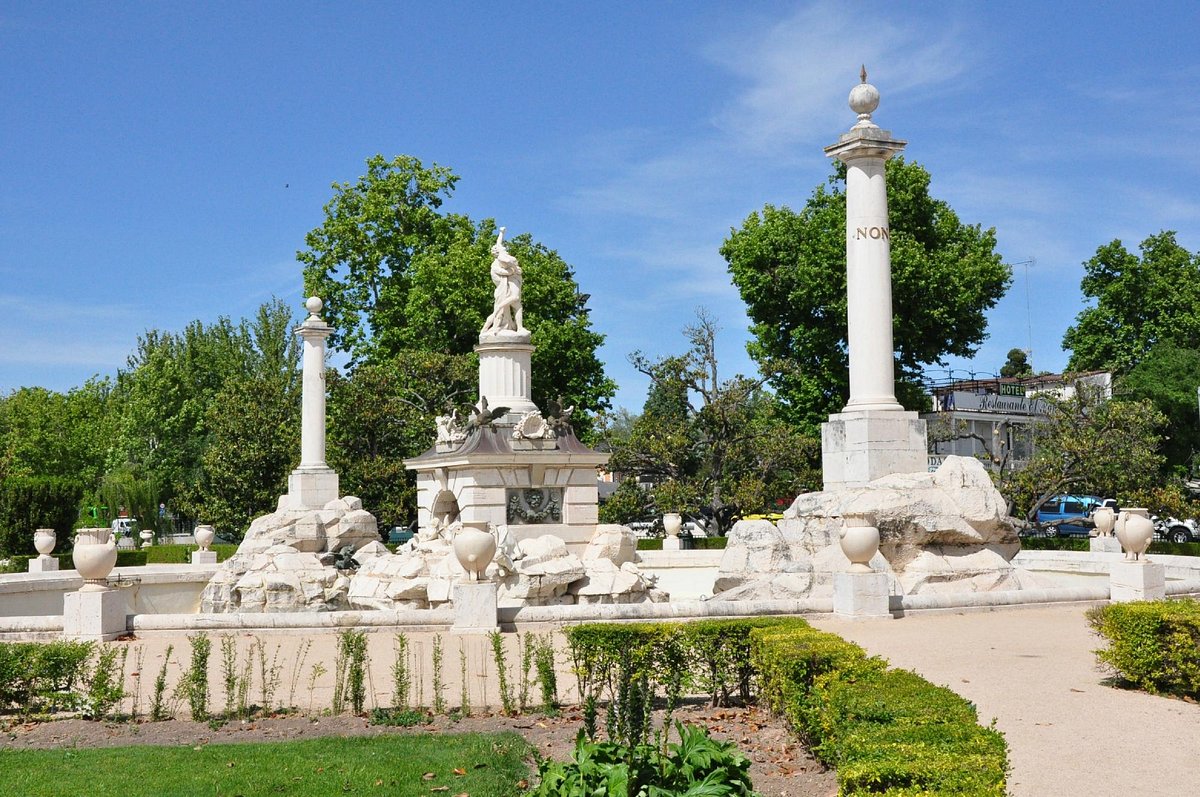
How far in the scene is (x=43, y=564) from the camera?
28969 millimetres

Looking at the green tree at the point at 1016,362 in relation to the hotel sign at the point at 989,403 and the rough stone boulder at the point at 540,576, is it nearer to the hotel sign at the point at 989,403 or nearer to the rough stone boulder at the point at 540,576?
the hotel sign at the point at 989,403

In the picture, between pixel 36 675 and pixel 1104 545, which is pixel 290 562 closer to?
pixel 36 675

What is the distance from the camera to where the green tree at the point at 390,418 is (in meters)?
37.8

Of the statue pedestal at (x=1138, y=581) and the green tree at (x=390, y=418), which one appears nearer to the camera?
the statue pedestal at (x=1138, y=581)

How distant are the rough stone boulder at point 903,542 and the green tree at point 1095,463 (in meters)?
13.5

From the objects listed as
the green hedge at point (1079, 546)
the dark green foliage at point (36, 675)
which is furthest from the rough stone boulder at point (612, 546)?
the dark green foliage at point (36, 675)

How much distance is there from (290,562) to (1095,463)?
21.8 m

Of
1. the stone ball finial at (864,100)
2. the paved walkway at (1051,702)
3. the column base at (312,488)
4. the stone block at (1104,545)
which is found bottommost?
the paved walkway at (1051,702)

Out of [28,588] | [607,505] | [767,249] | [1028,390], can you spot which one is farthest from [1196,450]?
[28,588]

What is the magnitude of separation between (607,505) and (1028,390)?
38.0 metres

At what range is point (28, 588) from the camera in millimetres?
24062

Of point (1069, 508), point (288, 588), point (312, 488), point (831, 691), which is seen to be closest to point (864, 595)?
point (831, 691)

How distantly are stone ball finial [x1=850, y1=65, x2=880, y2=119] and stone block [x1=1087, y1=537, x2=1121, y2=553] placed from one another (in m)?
13.1

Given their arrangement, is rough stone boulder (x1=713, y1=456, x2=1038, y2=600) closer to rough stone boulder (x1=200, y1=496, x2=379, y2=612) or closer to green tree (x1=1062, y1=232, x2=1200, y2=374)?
rough stone boulder (x1=200, y1=496, x2=379, y2=612)
